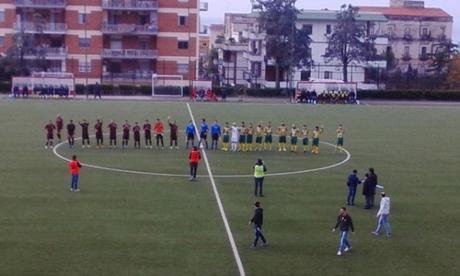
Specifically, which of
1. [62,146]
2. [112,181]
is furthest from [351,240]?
[62,146]

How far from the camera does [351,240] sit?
1970 centimetres

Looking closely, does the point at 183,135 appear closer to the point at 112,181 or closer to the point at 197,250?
the point at 112,181

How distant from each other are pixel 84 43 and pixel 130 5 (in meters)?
6.67

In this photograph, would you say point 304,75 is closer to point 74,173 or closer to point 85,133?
point 85,133

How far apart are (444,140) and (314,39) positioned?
53773 millimetres

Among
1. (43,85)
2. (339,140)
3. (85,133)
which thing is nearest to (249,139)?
(339,140)

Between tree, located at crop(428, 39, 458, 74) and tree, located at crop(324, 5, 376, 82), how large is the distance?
355 inches

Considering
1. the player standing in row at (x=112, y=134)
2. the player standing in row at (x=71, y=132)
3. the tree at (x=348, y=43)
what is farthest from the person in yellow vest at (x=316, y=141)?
the tree at (x=348, y=43)

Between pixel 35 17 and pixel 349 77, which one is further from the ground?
pixel 35 17

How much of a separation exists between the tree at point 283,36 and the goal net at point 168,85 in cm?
1124

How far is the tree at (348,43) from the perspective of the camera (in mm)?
83938

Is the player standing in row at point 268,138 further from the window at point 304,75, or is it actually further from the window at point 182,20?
the window at point 304,75

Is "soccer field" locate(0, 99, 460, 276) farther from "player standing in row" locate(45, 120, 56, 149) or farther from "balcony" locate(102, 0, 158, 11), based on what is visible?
"balcony" locate(102, 0, 158, 11)

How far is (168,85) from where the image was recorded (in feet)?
252
